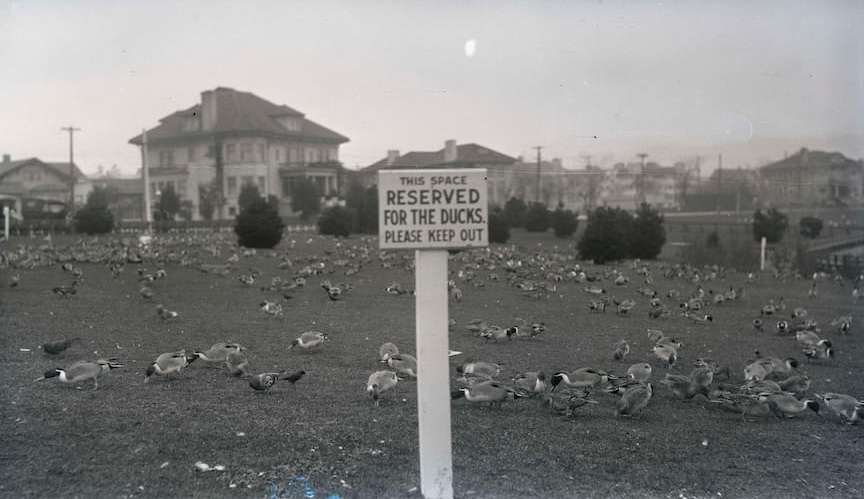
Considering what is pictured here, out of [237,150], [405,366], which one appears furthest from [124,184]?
[405,366]

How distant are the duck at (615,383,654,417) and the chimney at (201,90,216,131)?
51728mm

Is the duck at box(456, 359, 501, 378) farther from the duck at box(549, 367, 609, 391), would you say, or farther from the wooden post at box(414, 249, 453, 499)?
the wooden post at box(414, 249, 453, 499)

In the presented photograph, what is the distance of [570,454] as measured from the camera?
6.00 metres

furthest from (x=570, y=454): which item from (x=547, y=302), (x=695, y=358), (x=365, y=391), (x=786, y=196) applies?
(x=786, y=196)

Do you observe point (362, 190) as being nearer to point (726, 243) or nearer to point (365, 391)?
point (726, 243)

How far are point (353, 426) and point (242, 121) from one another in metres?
51.8

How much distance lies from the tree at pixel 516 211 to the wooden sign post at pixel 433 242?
1552 inches

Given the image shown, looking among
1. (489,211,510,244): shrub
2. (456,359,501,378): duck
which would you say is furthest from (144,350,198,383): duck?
(489,211,510,244): shrub

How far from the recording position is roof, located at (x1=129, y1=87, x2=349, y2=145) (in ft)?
180

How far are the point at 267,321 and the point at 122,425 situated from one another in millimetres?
6274

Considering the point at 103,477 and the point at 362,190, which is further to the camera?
the point at 362,190

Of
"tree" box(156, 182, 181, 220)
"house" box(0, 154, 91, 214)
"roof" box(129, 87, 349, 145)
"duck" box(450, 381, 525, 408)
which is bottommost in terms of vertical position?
"duck" box(450, 381, 525, 408)

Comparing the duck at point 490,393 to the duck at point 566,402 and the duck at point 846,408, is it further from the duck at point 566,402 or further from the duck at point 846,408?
the duck at point 846,408

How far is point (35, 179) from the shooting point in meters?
55.1
